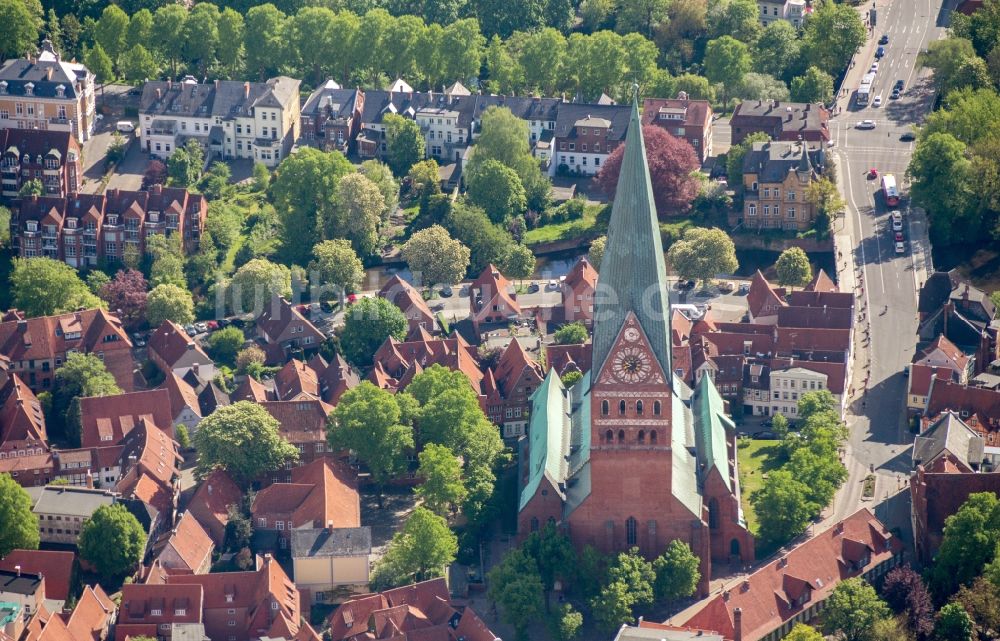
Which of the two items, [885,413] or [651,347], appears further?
[885,413]

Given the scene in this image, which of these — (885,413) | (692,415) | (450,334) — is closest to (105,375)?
(450,334)

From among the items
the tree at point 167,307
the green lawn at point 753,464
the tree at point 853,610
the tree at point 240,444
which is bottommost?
the tree at point 853,610

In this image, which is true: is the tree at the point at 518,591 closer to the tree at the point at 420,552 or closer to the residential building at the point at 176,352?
the tree at the point at 420,552

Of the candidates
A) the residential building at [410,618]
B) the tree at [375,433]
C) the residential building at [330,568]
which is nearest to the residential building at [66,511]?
the residential building at [330,568]

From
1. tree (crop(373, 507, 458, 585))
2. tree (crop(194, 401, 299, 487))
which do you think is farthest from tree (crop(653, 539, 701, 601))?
tree (crop(194, 401, 299, 487))

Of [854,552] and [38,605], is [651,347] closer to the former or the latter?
[854,552]

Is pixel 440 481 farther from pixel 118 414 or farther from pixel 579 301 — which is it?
pixel 579 301
